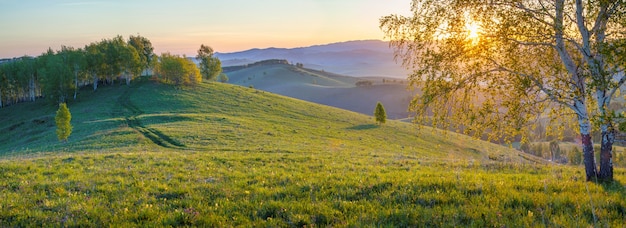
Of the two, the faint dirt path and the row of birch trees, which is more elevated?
the row of birch trees

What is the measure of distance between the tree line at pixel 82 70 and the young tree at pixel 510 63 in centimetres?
8923

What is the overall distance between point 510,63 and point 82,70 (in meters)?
102

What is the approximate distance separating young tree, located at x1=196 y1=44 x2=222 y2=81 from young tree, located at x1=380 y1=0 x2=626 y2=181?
4386 inches

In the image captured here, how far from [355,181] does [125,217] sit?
7.04 meters

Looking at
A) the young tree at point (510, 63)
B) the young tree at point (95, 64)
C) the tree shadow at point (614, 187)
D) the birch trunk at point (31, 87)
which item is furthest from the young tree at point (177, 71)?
the tree shadow at point (614, 187)

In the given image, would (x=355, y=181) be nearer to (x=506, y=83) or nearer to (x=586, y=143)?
(x=506, y=83)

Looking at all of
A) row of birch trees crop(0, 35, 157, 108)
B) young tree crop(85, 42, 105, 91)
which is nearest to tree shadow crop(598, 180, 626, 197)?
row of birch trees crop(0, 35, 157, 108)

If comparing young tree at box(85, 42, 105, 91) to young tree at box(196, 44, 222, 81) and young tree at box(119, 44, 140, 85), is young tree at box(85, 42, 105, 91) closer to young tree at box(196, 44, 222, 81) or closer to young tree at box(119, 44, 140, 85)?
young tree at box(119, 44, 140, 85)

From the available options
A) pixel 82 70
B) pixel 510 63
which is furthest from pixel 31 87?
pixel 510 63

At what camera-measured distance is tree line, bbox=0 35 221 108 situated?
275ft

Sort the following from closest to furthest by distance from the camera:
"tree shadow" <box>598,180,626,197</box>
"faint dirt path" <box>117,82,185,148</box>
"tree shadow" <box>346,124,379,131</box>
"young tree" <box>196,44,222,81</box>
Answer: "tree shadow" <box>598,180,626,197</box> → "faint dirt path" <box>117,82,185,148</box> → "tree shadow" <box>346,124,379,131</box> → "young tree" <box>196,44,222,81</box>

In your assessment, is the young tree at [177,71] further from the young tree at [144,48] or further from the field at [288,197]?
the field at [288,197]

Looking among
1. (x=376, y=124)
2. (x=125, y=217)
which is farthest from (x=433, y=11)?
(x=376, y=124)

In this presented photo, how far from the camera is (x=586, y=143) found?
41.3 feet
